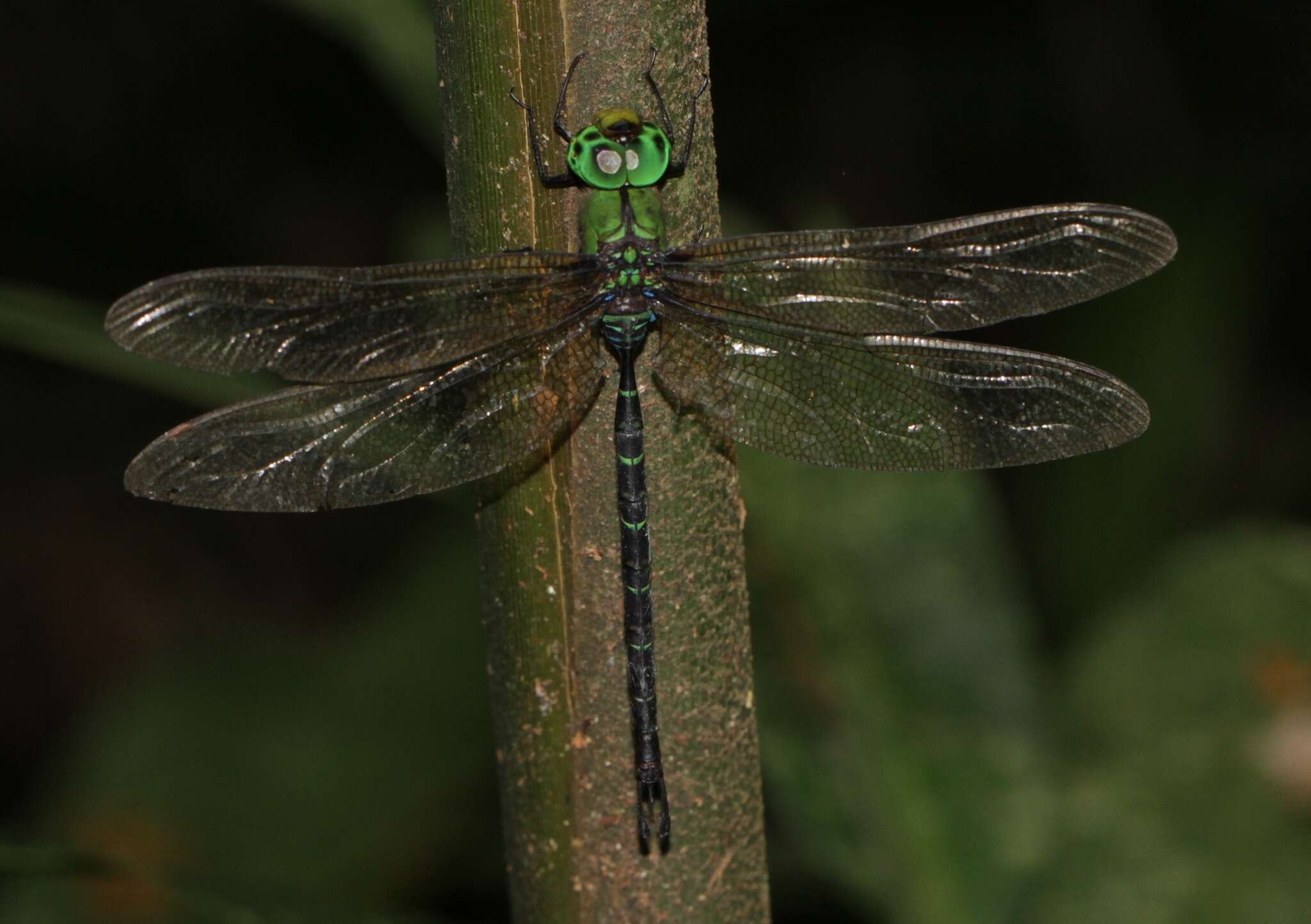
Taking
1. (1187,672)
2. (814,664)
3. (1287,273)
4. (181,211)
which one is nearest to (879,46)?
(1287,273)

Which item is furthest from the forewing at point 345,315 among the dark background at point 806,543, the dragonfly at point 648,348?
the dark background at point 806,543

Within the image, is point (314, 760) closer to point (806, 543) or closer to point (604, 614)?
point (806, 543)

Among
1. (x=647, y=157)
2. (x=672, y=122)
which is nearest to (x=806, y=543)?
(x=647, y=157)

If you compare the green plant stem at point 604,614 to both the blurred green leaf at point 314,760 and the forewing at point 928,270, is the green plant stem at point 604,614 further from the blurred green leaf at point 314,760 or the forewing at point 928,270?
the blurred green leaf at point 314,760

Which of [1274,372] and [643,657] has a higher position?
[1274,372]

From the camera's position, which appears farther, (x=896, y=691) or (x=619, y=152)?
(x=896, y=691)

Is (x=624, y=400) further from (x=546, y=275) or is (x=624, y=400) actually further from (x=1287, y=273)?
(x=1287, y=273)

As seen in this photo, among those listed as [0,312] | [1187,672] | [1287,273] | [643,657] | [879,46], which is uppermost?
[879,46]
